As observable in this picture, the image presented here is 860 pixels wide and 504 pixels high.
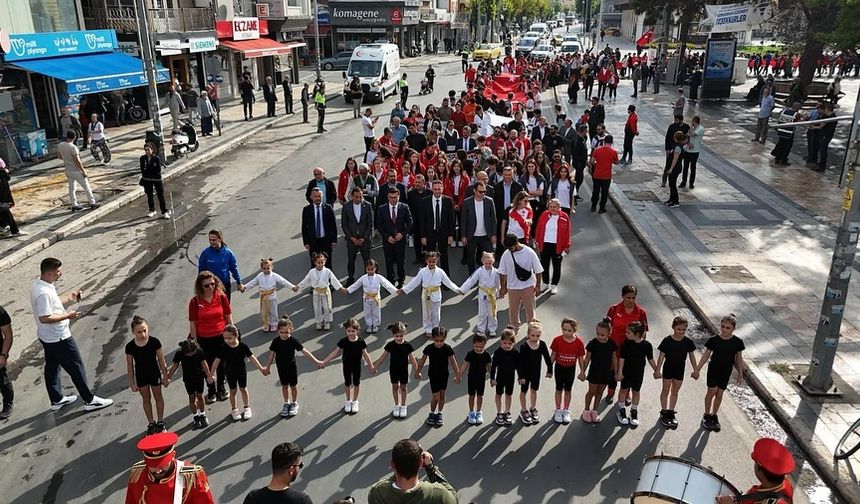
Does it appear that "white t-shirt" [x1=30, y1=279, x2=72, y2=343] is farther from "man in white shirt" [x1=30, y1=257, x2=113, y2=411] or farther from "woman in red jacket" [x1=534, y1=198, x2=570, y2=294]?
"woman in red jacket" [x1=534, y1=198, x2=570, y2=294]

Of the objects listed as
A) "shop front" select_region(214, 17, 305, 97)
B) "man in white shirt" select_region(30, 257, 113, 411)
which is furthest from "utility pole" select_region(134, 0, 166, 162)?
"man in white shirt" select_region(30, 257, 113, 411)

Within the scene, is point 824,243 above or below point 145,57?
below

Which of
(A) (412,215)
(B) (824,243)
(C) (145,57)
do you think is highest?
(C) (145,57)

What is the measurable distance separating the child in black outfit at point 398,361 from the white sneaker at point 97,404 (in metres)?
3.26

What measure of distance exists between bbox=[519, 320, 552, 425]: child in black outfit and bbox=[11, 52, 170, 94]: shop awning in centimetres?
1799

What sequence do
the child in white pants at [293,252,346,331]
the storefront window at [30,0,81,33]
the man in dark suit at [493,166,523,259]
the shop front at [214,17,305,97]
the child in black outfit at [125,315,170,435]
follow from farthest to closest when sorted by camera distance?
the shop front at [214,17,305,97], the storefront window at [30,0,81,33], the man in dark suit at [493,166,523,259], the child in white pants at [293,252,346,331], the child in black outfit at [125,315,170,435]

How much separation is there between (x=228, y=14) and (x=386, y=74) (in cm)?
824

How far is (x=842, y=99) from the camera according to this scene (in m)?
33.3

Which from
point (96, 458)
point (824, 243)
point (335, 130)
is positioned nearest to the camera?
point (96, 458)

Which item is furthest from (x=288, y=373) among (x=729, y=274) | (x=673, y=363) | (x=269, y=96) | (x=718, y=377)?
(x=269, y=96)

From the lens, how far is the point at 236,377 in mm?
7328

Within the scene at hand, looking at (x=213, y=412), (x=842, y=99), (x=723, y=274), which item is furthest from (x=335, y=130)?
(x=842, y=99)

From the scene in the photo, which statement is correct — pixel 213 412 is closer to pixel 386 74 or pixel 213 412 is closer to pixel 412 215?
pixel 412 215

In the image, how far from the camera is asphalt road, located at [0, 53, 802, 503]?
647cm
